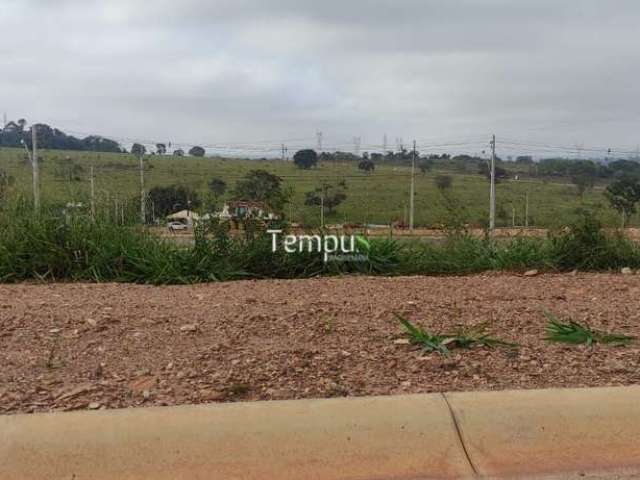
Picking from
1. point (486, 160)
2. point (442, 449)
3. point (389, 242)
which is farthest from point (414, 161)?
point (442, 449)

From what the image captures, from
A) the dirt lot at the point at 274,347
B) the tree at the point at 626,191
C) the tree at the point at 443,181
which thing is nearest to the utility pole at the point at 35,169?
the dirt lot at the point at 274,347

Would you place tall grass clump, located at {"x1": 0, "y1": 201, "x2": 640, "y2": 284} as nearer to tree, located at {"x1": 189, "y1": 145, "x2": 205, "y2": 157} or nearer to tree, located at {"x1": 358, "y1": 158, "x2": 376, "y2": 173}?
tree, located at {"x1": 189, "y1": 145, "x2": 205, "y2": 157}

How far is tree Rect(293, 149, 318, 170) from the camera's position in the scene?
15530mm

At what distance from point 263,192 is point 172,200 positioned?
1.85 metres

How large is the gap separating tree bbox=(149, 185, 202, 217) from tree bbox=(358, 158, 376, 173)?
936 cm

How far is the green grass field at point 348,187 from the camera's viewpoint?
9451mm

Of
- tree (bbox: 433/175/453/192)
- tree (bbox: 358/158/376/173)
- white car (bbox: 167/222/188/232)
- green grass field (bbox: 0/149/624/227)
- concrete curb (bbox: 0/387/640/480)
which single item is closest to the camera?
concrete curb (bbox: 0/387/640/480)

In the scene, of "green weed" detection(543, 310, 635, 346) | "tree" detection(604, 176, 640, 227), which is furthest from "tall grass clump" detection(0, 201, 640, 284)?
"tree" detection(604, 176, 640, 227)

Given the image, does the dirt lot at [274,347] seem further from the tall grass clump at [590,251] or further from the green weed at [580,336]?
the tall grass clump at [590,251]

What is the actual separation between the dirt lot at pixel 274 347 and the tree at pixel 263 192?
2500 millimetres

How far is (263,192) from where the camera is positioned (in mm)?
8562

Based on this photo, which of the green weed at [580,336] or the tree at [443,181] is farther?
the tree at [443,181]

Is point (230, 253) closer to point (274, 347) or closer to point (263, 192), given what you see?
point (263, 192)

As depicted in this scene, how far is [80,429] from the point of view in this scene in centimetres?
301
